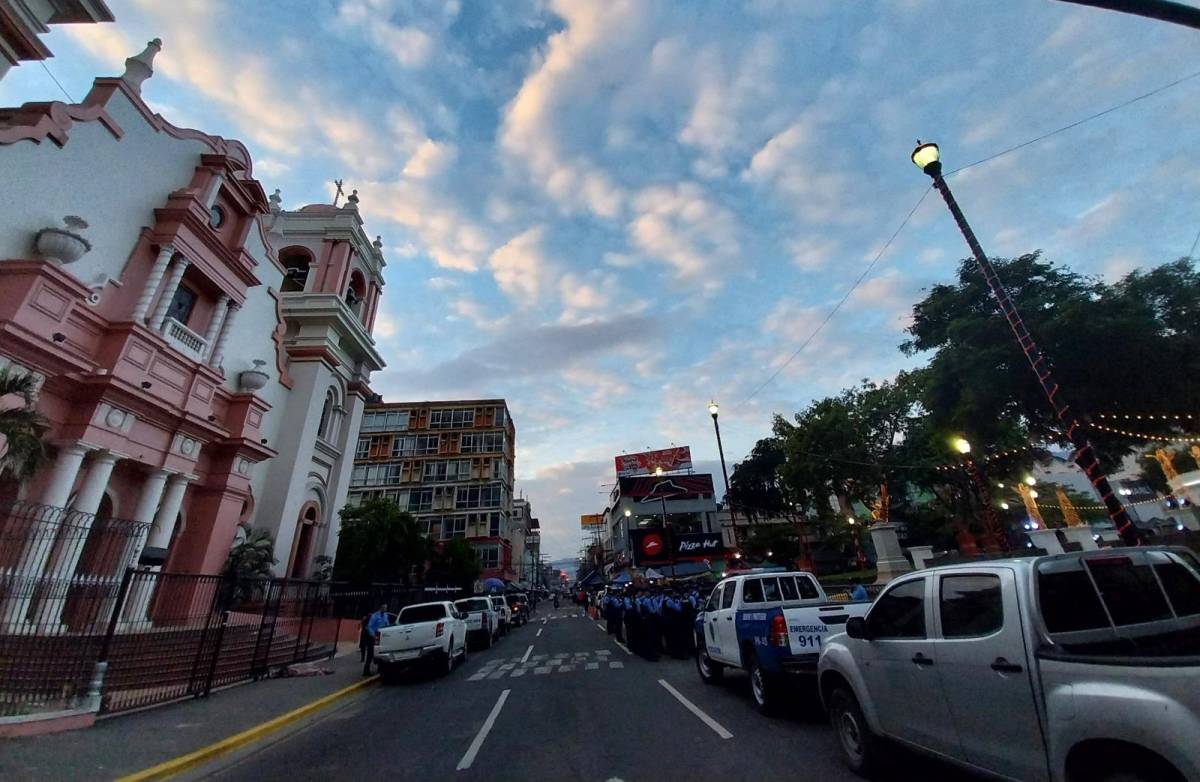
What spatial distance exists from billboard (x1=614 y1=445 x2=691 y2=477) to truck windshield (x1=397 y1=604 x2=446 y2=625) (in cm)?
5459

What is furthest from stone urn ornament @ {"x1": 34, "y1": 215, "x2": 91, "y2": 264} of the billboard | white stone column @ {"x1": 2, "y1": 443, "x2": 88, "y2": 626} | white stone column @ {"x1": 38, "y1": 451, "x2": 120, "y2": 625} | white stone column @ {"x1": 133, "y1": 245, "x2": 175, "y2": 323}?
the billboard

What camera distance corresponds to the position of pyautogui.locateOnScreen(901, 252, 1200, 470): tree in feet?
62.6

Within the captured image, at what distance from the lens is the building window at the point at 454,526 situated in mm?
52650

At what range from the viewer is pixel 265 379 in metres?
18.8

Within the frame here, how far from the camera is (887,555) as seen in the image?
18.0 m

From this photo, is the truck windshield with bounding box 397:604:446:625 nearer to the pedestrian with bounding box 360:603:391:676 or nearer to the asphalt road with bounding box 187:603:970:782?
the pedestrian with bounding box 360:603:391:676

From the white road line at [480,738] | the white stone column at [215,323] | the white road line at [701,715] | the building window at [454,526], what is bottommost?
Result: the white road line at [480,738]

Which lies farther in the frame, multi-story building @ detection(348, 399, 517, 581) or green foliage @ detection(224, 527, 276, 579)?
multi-story building @ detection(348, 399, 517, 581)

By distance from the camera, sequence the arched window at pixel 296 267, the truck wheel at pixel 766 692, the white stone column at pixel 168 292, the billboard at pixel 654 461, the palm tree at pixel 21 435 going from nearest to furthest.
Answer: the truck wheel at pixel 766 692
the palm tree at pixel 21 435
the white stone column at pixel 168 292
the arched window at pixel 296 267
the billboard at pixel 654 461

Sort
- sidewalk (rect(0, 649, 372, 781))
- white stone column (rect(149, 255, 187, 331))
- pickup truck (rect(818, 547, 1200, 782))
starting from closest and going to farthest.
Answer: pickup truck (rect(818, 547, 1200, 782))
sidewalk (rect(0, 649, 372, 781))
white stone column (rect(149, 255, 187, 331))

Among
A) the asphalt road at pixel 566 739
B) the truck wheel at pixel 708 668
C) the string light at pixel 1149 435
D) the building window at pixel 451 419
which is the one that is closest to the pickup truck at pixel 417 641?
the asphalt road at pixel 566 739

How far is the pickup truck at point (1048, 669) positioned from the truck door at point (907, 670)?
12 millimetres

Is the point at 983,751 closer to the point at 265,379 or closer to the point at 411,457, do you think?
the point at 265,379

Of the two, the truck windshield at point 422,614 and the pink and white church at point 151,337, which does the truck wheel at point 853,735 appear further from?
the truck windshield at point 422,614
